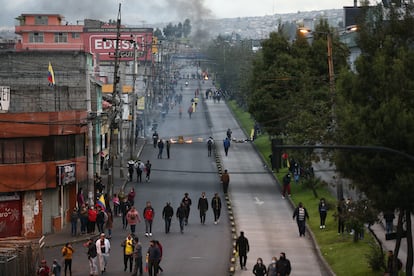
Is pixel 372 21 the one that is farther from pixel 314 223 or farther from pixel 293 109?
pixel 293 109

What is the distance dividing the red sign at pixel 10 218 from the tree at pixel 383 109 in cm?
1588

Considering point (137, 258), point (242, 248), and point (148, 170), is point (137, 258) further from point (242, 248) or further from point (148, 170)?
point (148, 170)

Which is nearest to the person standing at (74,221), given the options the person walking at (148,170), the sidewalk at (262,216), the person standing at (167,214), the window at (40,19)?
the person standing at (167,214)

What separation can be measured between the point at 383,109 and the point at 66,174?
18.6 metres

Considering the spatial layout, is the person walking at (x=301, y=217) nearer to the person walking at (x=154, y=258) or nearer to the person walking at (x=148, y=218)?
the person walking at (x=148, y=218)

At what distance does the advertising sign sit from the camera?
38500 mm

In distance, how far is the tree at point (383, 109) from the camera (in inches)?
909

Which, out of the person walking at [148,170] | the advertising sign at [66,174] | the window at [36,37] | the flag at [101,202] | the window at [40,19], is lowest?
the flag at [101,202]

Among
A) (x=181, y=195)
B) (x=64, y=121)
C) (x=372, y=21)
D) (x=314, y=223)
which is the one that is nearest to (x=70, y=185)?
(x=64, y=121)

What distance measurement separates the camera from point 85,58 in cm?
5253

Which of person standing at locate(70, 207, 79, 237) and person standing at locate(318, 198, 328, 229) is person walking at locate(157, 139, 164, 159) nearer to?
person standing at locate(70, 207, 79, 237)

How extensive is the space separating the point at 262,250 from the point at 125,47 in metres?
66.9

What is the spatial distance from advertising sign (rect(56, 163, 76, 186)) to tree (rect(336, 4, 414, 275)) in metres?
15.9

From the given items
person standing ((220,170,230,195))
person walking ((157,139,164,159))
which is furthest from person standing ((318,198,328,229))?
person walking ((157,139,164,159))
